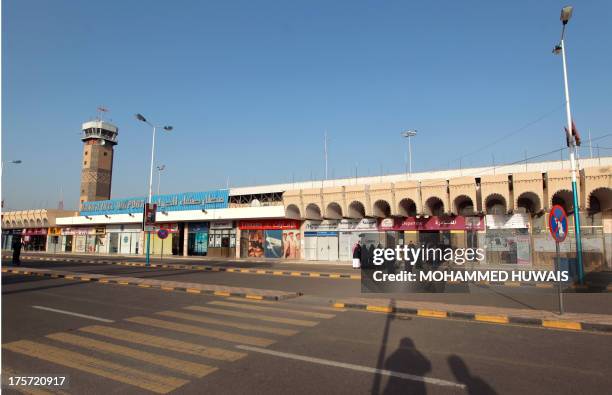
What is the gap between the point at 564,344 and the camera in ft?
24.1

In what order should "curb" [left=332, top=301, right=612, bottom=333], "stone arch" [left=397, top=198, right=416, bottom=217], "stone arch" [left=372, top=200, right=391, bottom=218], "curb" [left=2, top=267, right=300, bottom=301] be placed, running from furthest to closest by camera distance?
"stone arch" [left=372, top=200, right=391, bottom=218] → "stone arch" [left=397, top=198, right=416, bottom=217] → "curb" [left=2, top=267, right=300, bottom=301] → "curb" [left=332, top=301, right=612, bottom=333]

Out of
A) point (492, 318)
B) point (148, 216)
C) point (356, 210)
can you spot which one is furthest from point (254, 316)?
point (356, 210)

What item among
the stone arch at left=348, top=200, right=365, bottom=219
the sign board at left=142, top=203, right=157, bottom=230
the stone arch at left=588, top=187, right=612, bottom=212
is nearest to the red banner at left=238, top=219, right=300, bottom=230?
the stone arch at left=348, top=200, right=365, bottom=219

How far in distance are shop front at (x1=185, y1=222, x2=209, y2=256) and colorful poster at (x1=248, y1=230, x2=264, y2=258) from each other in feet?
21.7

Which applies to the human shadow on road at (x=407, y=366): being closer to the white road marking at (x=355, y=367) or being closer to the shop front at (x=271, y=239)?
the white road marking at (x=355, y=367)

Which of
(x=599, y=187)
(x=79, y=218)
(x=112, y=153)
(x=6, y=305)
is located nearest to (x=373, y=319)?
(x=6, y=305)

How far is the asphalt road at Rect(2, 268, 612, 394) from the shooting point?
17.4 ft

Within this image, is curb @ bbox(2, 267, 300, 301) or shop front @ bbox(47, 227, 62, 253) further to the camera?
shop front @ bbox(47, 227, 62, 253)

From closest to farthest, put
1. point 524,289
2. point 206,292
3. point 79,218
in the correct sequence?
1. point 206,292
2. point 524,289
3. point 79,218

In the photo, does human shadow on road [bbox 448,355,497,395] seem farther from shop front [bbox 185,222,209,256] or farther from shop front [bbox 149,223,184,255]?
shop front [bbox 149,223,184,255]

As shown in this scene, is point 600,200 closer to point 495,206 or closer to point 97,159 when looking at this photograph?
point 495,206

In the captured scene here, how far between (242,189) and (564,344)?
38491 mm

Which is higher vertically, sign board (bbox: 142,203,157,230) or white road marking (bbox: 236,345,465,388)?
sign board (bbox: 142,203,157,230)

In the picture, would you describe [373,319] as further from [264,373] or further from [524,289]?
[524,289]
